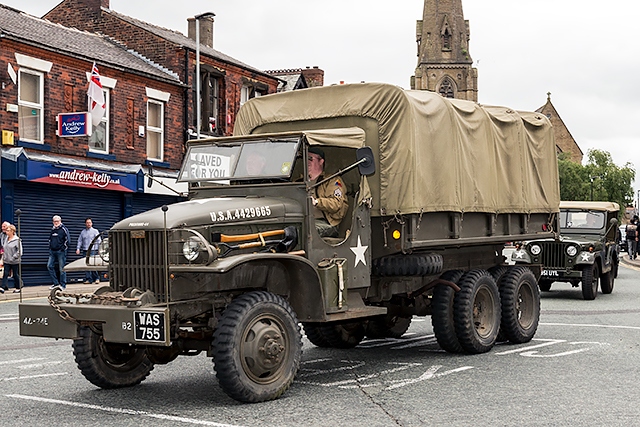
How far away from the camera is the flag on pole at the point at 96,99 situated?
83.9 ft

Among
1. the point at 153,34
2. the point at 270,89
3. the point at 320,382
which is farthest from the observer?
the point at 270,89

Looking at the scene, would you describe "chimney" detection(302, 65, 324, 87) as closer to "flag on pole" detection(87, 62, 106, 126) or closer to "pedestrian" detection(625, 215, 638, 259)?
"pedestrian" detection(625, 215, 638, 259)

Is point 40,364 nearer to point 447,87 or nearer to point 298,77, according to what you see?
point 298,77

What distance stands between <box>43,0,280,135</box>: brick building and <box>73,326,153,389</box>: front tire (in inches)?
910

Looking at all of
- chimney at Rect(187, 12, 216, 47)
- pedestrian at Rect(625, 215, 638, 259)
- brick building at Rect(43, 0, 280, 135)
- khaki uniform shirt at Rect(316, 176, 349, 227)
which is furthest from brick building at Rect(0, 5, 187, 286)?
pedestrian at Rect(625, 215, 638, 259)

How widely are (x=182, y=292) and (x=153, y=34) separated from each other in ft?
83.3

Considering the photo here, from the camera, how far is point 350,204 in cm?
942

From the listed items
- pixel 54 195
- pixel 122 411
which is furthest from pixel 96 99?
pixel 122 411

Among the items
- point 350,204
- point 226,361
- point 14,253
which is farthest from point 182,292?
point 14,253

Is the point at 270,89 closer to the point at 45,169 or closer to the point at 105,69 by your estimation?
the point at 105,69

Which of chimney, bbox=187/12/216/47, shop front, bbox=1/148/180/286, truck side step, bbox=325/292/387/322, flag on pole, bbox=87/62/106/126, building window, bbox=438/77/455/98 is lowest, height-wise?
truck side step, bbox=325/292/387/322

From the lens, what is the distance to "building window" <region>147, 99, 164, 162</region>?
29.5 metres

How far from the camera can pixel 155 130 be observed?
97.6 ft

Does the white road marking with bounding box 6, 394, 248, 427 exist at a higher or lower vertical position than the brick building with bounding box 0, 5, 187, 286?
lower
